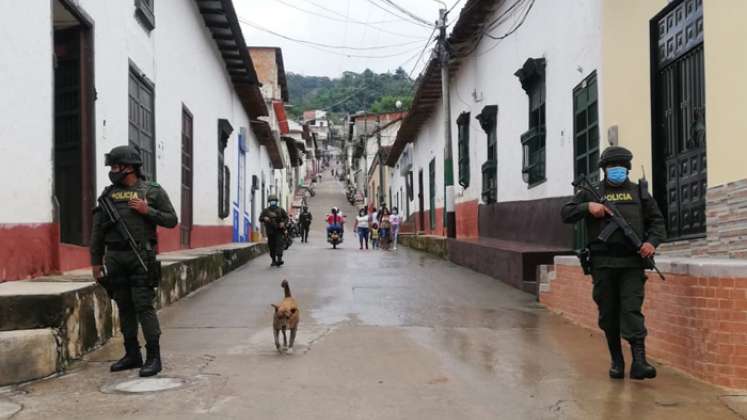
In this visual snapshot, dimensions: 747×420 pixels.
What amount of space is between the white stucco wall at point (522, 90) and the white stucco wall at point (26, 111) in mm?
6653

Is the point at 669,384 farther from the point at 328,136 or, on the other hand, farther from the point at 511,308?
the point at 328,136

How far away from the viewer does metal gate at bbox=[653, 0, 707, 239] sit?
279 inches

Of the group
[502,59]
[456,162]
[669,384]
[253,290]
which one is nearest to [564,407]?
[669,384]

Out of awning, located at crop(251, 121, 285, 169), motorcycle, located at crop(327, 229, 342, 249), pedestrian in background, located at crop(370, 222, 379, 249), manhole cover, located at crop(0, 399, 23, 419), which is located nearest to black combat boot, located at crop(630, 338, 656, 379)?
manhole cover, located at crop(0, 399, 23, 419)

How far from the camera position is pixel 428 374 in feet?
17.4

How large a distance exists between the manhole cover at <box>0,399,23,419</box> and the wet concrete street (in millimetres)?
27

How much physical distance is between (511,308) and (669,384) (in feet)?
12.4

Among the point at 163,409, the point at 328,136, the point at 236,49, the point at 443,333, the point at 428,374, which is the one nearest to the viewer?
the point at 163,409

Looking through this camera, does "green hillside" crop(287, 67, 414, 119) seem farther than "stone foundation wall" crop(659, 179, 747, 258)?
Yes

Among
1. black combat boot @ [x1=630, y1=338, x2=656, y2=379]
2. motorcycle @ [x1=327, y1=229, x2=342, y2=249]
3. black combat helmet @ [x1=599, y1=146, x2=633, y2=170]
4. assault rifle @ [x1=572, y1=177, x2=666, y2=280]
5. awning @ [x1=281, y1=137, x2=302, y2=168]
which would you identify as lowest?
black combat boot @ [x1=630, y1=338, x2=656, y2=379]

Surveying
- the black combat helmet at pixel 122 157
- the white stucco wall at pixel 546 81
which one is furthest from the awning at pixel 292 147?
the black combat helmet at pixel 122 157

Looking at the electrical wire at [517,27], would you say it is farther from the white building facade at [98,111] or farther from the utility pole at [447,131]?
the white building facade at [98,111]

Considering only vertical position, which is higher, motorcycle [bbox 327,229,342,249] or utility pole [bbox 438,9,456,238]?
utility pole [bbox 438,9,456,238]

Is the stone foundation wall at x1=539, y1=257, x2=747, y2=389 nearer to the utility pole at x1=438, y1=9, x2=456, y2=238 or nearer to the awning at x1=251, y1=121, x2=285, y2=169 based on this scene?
the utility pole at x1=438, y1=9, x2=456, y2=238
